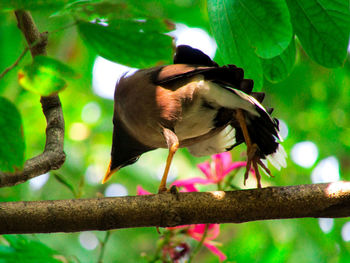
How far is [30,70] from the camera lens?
4.82 feet

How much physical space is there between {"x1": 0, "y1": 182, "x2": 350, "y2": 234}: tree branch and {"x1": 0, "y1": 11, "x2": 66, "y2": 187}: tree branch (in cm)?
15

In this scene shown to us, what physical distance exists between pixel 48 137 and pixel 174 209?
72 cm

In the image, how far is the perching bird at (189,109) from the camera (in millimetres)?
2756

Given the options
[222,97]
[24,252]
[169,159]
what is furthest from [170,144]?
[24,252]

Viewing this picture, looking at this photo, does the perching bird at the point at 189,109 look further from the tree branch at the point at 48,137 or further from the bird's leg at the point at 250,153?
the tree branch at the point at 48,137

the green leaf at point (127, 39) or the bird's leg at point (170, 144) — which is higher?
the green leaf at point (127, 39)

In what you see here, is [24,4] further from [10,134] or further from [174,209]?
[174,209]

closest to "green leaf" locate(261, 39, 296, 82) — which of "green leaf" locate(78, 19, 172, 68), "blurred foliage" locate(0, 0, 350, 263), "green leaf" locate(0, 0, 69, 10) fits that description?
"blurred foliage" locate(0, 0, 350, 263)

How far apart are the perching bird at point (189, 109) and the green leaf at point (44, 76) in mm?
1253

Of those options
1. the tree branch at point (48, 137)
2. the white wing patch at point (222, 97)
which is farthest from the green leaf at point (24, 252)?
the white wing patch at point (222, 97)

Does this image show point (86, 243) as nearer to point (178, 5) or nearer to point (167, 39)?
point (178, 5)

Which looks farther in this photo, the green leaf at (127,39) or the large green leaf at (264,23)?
the large green leaf at (264,23)

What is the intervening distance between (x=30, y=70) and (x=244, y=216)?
1193 mm

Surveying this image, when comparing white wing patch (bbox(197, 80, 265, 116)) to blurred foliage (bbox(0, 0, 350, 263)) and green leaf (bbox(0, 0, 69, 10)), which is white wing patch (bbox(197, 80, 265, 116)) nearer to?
blurred foliage (bbox(0, 0, 350, 263))
